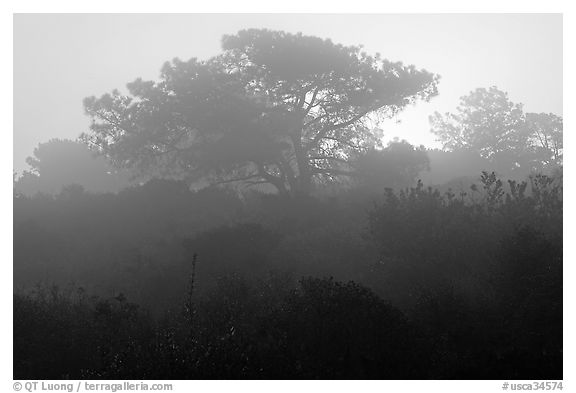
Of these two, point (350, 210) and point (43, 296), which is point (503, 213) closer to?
point (350, 210)

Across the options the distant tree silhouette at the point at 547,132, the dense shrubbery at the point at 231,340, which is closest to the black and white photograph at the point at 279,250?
the dense shrubbery at the point at 231,340

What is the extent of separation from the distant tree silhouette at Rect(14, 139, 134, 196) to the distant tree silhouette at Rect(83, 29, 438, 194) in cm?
1311

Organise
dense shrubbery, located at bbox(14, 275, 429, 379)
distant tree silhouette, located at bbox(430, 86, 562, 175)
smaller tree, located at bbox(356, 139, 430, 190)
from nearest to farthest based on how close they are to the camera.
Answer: dense shrubbery, located at bbox(14, 275, 429, 379) < smaller tree, located at bbox(356, 139, 430, 190) < distant tree silhouette, located at bbox(430, 86, 562, 175)

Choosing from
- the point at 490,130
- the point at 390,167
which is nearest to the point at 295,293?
the point at 390,167

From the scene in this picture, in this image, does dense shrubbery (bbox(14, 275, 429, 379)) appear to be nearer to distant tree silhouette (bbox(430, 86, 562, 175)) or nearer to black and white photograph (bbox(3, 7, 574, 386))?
black and white photograph (bbox(3, 7, 574, 386))

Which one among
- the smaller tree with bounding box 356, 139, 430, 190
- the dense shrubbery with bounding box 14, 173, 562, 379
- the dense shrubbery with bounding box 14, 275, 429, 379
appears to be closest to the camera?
the dense shrubbery with bounding box 14, 275, 429, 379

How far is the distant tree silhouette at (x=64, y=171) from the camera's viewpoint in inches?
1593

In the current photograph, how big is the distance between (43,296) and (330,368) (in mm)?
8640

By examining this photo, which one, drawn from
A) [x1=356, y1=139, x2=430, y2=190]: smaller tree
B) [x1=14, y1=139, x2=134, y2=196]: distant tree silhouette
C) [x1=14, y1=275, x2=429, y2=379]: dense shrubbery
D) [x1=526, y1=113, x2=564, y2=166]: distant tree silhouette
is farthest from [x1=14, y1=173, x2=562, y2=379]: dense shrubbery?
[x1=526, y1=113, x2=564, y2=166]: distant tree silhouette

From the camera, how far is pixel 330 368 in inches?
370

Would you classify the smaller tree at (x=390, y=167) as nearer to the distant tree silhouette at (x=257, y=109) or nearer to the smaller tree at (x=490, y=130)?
the distant tree silhouette at (x=257, y=109)

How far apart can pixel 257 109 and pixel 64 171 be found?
25118 millimetres

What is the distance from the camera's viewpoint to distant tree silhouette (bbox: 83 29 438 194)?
2517 centimetres

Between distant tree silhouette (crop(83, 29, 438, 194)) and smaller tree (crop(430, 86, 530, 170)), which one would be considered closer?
distant tree silhouette (crop(83, 29, 438, 194))
